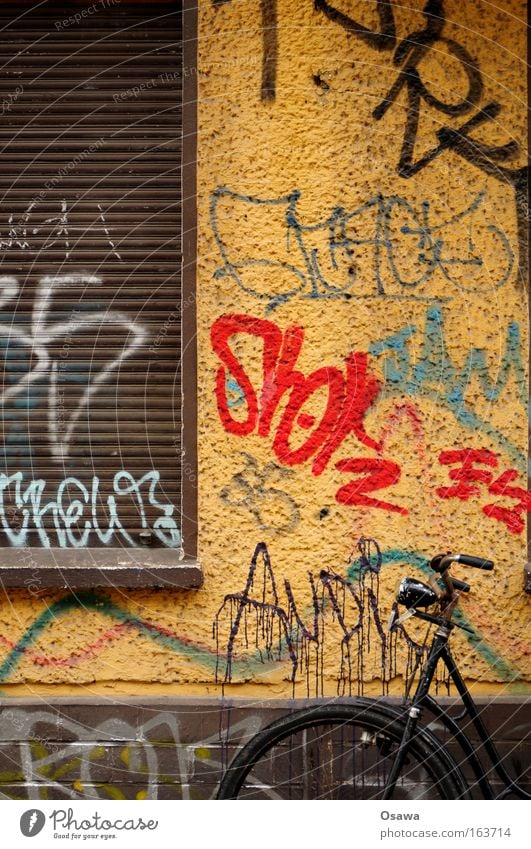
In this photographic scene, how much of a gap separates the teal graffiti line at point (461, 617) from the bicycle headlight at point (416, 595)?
641 mm

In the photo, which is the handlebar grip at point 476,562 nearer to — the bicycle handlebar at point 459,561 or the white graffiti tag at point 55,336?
the bicycle handlebar at point 459,561

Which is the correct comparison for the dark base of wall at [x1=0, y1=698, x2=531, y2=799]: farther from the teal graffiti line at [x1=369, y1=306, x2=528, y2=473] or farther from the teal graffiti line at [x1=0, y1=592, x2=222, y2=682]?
the teal graffiti line at [x1=369, y1=306, x2=528, y2=473]

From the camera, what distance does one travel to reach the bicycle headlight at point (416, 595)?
3879 millimetres

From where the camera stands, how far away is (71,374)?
4.71m

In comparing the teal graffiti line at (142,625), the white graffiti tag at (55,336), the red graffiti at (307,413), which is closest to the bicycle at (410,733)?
the teal graffiti line at (142,625)

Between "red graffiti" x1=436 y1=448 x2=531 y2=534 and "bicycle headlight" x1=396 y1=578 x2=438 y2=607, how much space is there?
0.78 metres

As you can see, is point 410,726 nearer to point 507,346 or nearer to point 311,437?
point 311,437

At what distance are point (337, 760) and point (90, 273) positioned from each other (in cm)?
226

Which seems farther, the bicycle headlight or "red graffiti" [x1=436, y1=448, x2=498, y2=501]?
"red graffiti" [x1=436, y1=448, x2=498, y2=501]

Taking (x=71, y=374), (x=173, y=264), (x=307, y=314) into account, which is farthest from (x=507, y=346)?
(x=71, y=374)

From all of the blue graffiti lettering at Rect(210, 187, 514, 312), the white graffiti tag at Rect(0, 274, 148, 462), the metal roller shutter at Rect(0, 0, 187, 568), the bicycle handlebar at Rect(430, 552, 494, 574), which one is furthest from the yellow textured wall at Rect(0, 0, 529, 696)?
the bicycle handlebar at Rect(430, 552, 494, 574)

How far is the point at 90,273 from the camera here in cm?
473

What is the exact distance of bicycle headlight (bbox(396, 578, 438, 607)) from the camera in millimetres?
3879

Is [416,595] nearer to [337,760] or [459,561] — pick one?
[459,561]
